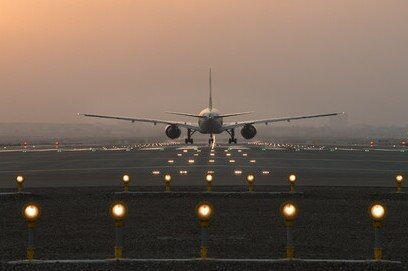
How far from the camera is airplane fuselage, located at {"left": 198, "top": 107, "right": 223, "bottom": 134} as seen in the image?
85.6 m

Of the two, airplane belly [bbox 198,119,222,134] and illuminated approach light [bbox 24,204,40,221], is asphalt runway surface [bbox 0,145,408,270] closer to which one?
illuminated approach light [bbox 24,204,40,221]

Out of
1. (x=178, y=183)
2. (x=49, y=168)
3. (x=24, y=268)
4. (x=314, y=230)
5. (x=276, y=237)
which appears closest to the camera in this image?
(x=24, y=268)

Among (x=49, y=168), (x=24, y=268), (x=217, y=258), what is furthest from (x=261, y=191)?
(x=49, y=168)

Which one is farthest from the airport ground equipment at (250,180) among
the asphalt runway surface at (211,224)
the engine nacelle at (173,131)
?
the engine nacelle at (173,131)

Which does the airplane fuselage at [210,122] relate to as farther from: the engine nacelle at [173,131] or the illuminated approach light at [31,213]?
the illuminated approach light at [31,213]

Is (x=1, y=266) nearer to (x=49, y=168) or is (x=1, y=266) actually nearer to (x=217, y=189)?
(x=217, y=189)

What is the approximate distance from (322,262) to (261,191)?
623 inches

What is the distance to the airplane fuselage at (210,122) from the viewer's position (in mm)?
85625

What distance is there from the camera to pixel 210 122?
85.7 metres

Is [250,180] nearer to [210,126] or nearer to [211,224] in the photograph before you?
[211,224]

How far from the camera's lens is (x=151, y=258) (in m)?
14.0

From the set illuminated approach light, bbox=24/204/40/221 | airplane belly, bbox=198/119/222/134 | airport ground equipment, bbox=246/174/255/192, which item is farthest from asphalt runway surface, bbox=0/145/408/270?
airplane belly, bbox=198/119/222/134

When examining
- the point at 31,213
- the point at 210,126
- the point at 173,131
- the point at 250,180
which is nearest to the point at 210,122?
the point at 210,126

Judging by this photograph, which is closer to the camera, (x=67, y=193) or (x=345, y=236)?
(x=345, y=236)
